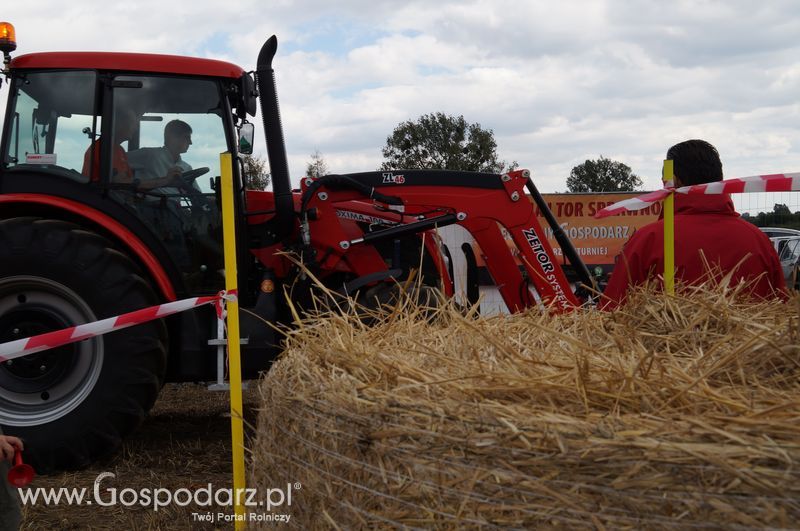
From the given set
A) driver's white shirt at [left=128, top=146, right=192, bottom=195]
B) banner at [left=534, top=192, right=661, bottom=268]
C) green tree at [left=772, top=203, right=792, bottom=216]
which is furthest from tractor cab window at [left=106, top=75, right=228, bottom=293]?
green tree at [left=772, top=203, right=792, bottom=216]

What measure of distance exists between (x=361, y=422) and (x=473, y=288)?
4.53 meters

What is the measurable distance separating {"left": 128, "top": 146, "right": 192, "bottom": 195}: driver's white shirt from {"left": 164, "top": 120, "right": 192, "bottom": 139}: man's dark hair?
105 millimetres

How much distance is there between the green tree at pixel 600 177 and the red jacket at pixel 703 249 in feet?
158

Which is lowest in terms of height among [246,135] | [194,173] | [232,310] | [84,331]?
[84,331]

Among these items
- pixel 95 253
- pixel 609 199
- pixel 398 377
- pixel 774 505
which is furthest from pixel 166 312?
pixel 609 199

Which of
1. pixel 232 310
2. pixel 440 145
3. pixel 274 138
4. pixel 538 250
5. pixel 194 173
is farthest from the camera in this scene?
pixel 440 145

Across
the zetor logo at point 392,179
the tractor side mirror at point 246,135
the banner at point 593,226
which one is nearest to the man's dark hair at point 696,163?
the zetor logo at point 392,179

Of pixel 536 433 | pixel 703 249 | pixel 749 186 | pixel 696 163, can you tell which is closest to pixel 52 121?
pixel 696 163

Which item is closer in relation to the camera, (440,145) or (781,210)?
(781,210)

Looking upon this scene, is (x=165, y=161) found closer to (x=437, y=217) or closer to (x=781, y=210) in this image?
(x=437, y=217)

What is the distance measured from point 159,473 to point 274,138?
2.21 metres

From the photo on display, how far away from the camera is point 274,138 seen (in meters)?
5.65

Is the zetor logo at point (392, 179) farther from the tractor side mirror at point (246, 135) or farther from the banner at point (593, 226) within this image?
the banner at point (593, 226)

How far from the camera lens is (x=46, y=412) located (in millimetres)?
4965
